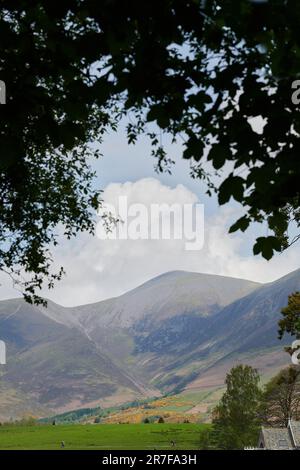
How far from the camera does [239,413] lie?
4766 inches

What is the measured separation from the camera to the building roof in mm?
88037

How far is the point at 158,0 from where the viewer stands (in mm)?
5984

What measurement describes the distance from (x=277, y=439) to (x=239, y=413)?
103ft

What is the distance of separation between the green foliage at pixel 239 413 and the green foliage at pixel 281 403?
9639 millimetres

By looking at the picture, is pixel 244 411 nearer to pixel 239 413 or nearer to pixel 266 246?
pixel 239 413

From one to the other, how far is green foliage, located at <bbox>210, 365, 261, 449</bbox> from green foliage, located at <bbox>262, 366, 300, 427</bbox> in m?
9.64

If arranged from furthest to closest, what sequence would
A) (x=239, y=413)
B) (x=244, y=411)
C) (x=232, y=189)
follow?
(x=239, y=413) < (x=244, y=411) < (x=232, y=189)

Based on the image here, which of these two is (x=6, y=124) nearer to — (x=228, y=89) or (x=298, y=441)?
(x=228, y=89)

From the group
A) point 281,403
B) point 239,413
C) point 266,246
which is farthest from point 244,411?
point 266,246

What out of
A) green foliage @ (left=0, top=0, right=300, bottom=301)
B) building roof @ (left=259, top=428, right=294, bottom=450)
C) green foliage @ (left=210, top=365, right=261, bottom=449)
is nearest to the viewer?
green foliage @ (left=0, top=0, right=300, bottom=301)

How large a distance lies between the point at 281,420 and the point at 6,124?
345 feet

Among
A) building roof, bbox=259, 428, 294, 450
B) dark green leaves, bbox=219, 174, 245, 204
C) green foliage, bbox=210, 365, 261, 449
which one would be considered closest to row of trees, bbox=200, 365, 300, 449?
green foliage, bbox=210, 365, 261, 449

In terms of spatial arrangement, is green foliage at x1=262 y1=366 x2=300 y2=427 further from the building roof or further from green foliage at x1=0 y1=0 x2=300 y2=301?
green foliage at x1=0 y1=0 x2=300 y2=301
